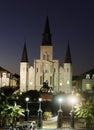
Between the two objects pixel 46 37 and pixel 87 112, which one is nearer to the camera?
pixel 87 112

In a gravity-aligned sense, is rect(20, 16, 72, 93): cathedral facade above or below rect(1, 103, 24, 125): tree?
above

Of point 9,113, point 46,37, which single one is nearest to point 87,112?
point 9,113

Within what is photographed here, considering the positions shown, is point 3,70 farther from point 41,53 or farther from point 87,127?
point 87,127

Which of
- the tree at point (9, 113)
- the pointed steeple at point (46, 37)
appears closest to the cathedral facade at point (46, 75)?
the pointed steeple at point (46, 37)

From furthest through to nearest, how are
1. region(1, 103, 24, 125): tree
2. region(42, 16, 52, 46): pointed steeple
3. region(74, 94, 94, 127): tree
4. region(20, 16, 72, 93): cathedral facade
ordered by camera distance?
region(42, 16, 52, 46): pointed steeple → region(20, 16, 72, 93): cathedral facade → region(74, 94, 94, 127): tree → region(1, 103, 24, 125): tree

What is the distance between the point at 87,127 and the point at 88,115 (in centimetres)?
134

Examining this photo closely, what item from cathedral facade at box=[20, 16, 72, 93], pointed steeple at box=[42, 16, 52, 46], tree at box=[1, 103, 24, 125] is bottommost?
tree at box=[1, 103, 24, 125]

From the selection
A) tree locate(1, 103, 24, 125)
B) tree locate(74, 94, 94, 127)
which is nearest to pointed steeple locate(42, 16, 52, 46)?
tree locate(74, 94, 94, 127)

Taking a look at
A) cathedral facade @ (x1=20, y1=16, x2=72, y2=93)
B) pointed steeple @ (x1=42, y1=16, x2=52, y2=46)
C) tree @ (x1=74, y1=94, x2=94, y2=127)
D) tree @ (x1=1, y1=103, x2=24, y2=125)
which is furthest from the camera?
pointed steeple @ (x1=42, y1=16, x2=52, y2=46)

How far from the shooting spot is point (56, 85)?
4813 inches

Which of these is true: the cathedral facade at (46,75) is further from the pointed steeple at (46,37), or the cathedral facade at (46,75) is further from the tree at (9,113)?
the tree at (9,113)

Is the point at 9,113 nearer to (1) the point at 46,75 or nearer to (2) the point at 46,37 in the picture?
(1) the point at 46,75

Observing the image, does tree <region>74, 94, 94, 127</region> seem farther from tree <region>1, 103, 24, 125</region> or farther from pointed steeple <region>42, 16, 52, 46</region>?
pointed steeple <region>42, 16, 52, 46</region>

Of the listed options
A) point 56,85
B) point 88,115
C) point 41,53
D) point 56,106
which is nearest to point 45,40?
point 41,53
